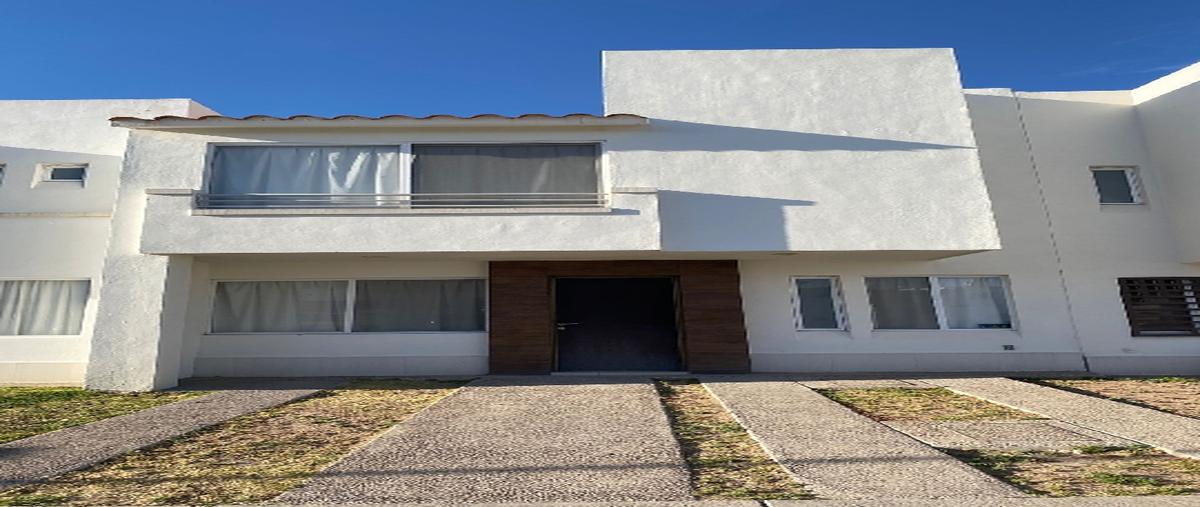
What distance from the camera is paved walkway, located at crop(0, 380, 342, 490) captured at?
12.1ft

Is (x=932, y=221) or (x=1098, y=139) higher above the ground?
(x=1098, y=139)

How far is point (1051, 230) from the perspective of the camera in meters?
9.81

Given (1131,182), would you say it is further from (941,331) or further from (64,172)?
(64,172)

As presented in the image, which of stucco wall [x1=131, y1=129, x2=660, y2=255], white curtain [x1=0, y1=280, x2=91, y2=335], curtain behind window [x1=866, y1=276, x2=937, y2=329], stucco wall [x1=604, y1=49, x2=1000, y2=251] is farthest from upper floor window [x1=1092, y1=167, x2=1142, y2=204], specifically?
white curtain [x1=0, y1=280, x2=91, y2=335]

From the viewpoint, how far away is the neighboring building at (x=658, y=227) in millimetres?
8195

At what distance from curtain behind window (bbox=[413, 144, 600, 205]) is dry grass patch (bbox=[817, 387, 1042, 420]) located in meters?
4.95

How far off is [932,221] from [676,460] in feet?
23.6

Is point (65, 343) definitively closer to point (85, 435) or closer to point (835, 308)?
point (85, 435)

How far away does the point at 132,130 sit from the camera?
334 inches

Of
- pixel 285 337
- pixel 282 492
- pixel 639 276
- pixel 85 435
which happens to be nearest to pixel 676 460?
pixel 282 492

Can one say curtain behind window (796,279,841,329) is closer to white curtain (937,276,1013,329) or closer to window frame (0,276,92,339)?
white curtain (937,276,1013,329)

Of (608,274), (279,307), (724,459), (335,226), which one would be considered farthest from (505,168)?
(724,459)

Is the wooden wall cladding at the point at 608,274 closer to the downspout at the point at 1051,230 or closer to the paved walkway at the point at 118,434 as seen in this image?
the paved walkway at the point at 118,434

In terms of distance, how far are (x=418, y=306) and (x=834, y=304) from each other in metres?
7.74
